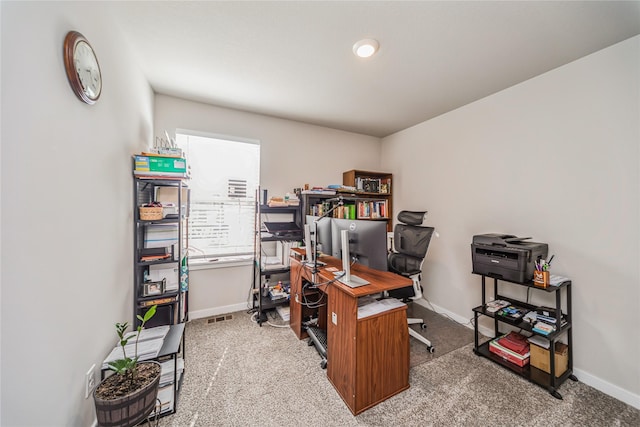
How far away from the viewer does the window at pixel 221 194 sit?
2.86 metres

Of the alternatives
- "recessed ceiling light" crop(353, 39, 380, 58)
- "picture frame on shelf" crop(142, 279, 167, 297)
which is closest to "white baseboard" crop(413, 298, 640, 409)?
"recessed ceiling light" crop(353, 39, 380, 58)

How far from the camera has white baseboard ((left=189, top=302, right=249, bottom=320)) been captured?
109 inches

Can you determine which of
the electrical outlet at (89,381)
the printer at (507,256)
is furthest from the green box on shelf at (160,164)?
the printer at (507,256)

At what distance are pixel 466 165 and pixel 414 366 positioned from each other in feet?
7.37

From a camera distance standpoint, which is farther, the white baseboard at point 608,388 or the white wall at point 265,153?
the white wall at point 265,153

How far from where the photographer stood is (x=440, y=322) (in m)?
2.80

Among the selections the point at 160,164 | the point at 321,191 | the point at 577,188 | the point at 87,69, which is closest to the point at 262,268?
the point at 321,191

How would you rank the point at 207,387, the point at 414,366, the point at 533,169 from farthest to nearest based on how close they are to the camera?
1. the point at 533,169
2. the point at 414,366
3. the point at 207,387

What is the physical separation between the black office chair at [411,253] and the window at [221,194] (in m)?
1.91

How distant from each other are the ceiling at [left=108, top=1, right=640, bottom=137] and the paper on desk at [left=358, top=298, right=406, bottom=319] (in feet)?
6.49

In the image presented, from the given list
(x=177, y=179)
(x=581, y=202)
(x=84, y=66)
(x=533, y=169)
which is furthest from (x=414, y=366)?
(x=84, y=66)

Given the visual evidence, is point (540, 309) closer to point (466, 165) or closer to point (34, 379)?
point (466, 165)

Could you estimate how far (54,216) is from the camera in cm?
102

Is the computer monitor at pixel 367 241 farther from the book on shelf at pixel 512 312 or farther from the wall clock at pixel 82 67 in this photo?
the wall clock at pixel 82 67
